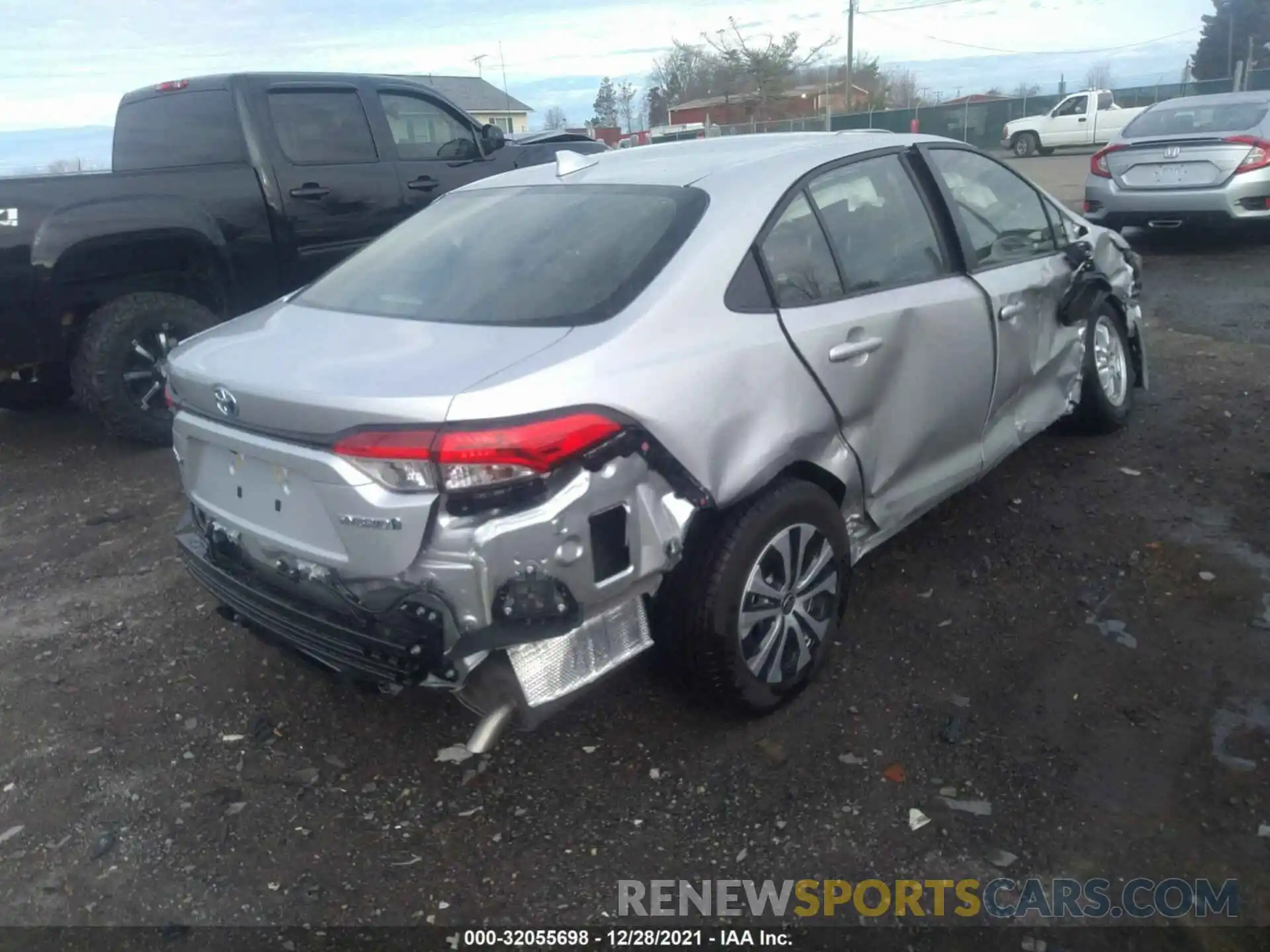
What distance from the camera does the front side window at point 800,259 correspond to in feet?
10.4

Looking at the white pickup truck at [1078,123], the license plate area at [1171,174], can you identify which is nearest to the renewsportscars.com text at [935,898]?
the license plate area at [1171,174]

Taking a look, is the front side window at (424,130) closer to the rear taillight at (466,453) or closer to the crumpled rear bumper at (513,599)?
the crumpled rear bumper at (513,599)

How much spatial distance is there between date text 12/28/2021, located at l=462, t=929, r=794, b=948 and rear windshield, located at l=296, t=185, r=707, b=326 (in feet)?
5.03

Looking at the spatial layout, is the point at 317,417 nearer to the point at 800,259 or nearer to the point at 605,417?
the point at 605,417

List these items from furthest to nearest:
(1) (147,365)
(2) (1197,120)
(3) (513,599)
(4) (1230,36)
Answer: (4) (1230,36)
(2) (1197,120)
(1) (147,365)
(3) (513,599)

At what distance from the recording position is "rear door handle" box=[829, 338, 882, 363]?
3.20 meters

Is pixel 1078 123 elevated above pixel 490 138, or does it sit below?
below

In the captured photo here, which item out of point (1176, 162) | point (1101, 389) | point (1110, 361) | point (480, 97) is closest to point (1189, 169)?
point (1176, 162)

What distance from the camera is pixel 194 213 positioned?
5.98 m

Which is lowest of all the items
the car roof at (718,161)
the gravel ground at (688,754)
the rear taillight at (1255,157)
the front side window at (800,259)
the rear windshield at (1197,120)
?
the gravel ground at (688,754)

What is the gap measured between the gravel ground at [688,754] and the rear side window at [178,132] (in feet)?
10.5

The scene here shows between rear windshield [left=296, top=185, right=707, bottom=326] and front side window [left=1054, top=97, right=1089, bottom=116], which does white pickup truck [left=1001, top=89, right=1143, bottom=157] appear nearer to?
front side window [left=1054, top=97, right=1089, bottom=116]

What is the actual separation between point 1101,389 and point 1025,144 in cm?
2724

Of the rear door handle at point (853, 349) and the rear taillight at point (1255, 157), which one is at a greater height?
the rear taillight at point (1255, 157)
